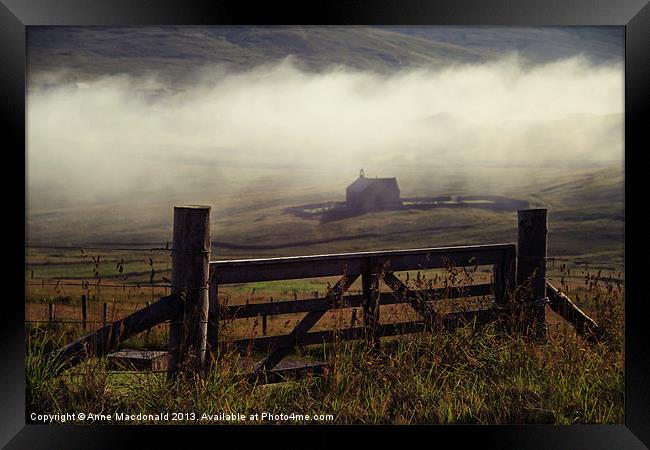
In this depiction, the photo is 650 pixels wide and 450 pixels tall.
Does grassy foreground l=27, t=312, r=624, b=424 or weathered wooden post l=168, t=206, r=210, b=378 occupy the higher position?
weathered wooden post l=168, t=206, r=210, b=378

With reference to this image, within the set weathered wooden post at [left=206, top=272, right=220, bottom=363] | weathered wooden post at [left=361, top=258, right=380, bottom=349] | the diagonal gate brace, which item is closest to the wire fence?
weathered wooden post at [left=206, top=272, right=220, bottom=363]

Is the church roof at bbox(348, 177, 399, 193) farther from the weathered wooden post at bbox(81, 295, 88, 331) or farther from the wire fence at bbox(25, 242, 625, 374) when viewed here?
the weathered wooden post at bbox(81, 295, 88, 331)

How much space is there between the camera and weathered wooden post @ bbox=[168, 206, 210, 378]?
18.8 feet

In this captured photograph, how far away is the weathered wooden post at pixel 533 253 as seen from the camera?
6.96m

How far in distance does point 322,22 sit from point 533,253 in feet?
10.2

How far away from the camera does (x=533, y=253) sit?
7.03 m

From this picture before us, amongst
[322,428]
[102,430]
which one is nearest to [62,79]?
[102,430]

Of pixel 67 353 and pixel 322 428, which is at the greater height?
pixel 67 353

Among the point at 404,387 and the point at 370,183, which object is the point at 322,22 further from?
the point at 404,387

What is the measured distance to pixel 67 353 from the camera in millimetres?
5586

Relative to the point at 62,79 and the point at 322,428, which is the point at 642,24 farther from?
the point at 62,79

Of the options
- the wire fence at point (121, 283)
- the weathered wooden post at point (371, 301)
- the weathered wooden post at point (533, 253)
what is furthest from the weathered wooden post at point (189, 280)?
the weathered wooden post at point (533, 253)

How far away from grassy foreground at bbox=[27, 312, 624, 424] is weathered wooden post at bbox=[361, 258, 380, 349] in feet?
0.46

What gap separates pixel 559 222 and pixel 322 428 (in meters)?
3.27
